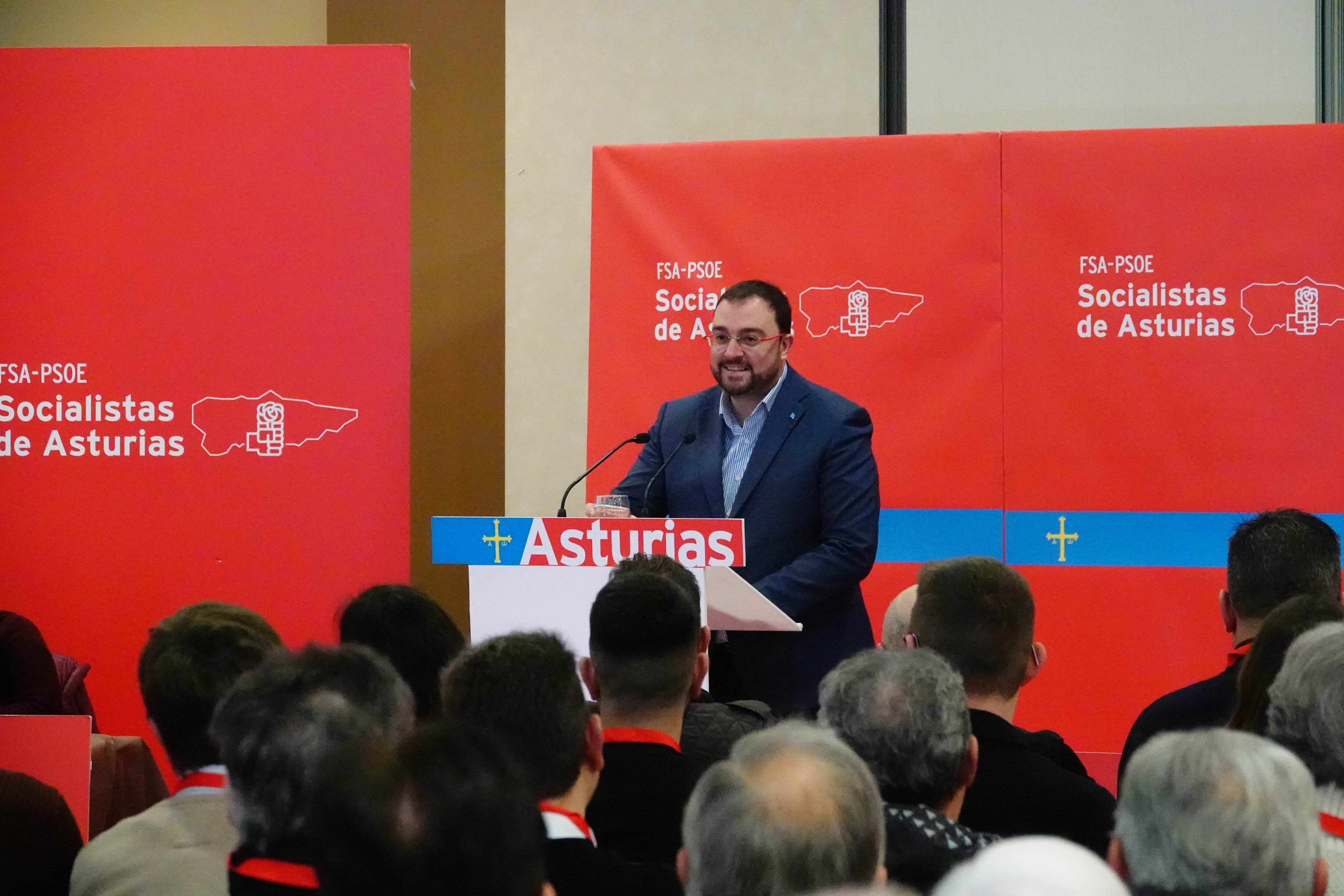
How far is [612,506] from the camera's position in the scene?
10.9 ft

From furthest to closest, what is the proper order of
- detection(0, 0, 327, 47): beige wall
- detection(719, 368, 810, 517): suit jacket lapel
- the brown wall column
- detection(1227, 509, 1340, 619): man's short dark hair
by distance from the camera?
detection(0, 0, 327, 47): beige wall
the brown wall column
detection(719, 368, 810, 517): suit jacket lapel
detection(1227, 509, 1340, 619): man's short dark hair

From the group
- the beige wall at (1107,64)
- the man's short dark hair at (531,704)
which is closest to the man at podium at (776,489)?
the man's short dark hair at (531,704)

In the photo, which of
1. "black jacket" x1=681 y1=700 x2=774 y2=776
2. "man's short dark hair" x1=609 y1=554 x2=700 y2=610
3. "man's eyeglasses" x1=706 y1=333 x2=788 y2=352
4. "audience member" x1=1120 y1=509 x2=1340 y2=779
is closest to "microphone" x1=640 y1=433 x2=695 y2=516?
"man's eyeglasses" x1=706 y1=333 x2=788 y2=352

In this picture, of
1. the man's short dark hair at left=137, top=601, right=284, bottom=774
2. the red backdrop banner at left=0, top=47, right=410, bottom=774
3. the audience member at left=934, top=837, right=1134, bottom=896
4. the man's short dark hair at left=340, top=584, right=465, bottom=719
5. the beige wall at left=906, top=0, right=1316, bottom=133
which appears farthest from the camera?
the beige wall at left=906, top=0, right=1316, bottom=133

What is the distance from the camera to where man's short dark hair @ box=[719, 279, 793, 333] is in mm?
3721

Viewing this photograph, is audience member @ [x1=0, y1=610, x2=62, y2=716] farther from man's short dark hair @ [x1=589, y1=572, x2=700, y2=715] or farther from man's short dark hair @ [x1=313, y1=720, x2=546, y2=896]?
man's short dark hair @ [x1=313, y1=720, x2=546, y2=896]

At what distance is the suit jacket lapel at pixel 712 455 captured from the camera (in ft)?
12.2

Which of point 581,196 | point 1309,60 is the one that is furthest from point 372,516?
point 1309,60

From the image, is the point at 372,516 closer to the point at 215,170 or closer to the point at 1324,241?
the point at 215,170

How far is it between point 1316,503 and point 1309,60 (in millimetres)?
1984

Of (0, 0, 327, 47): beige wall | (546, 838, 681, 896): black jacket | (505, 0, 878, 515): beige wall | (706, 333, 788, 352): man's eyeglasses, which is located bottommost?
(546, 838, 681, 896): black jacket

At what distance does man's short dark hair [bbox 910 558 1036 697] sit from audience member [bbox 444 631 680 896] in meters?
0.91

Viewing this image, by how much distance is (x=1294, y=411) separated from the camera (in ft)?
17.3

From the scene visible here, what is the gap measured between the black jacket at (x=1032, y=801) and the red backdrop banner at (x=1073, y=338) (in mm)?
3170
